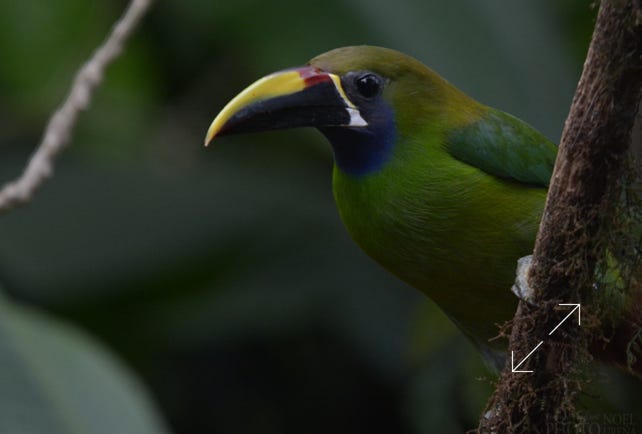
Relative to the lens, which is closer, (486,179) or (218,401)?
(486,179)

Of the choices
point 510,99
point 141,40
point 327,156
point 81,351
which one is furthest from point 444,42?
point 81,351

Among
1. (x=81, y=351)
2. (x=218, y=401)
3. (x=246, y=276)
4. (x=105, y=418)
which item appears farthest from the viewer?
(x=218, y=401)

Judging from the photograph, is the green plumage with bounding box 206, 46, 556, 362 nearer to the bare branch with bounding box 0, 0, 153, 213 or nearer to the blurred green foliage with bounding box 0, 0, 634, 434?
the bare branch with bounding box 0, 0, 153, 213

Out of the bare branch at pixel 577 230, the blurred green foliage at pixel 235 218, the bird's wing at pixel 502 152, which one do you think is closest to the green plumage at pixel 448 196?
the bird's wing at pixel 502 152

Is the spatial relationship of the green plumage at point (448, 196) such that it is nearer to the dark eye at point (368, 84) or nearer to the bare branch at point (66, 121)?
the dark eye at point (368, 84)

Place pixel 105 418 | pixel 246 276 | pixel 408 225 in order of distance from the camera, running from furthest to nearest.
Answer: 1. pixel 246 276
2. pixel 105 418
3. pixel 408 225

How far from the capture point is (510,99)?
12.9 ft

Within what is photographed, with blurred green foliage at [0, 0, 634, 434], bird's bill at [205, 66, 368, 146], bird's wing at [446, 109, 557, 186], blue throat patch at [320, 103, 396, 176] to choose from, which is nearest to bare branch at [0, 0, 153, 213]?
bird's bill at [205, 66, 368, 146]

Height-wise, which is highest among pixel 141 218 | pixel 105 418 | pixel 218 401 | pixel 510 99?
pixel 510 99

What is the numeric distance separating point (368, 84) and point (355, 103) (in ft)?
0.20

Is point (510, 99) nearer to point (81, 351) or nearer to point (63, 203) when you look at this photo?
point (81, 351)

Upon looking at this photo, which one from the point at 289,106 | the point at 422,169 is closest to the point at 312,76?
the point at 289,106

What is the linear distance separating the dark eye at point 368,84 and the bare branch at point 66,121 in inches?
24.0

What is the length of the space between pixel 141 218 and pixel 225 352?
73 cm
